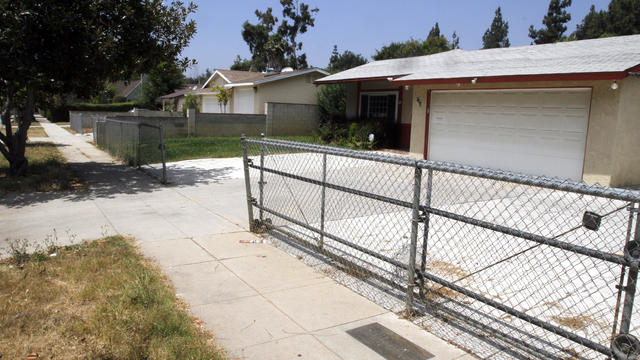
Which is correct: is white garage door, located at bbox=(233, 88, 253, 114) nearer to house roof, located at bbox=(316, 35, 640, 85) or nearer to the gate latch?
house roof, located at bbox=(316, 35, 640, 85)

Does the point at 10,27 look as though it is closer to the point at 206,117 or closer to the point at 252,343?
the point at 252,343

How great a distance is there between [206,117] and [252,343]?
20798mm

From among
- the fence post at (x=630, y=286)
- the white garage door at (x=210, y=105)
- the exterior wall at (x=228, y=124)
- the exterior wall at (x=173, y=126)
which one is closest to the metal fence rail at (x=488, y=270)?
the fence post at (x=630, y=286)

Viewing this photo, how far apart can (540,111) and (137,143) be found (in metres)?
11.1

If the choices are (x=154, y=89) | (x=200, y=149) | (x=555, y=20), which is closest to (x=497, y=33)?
(x=555, y=20)

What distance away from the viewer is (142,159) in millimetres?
12992

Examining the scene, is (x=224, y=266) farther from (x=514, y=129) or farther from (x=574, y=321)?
(x=514, y=129)

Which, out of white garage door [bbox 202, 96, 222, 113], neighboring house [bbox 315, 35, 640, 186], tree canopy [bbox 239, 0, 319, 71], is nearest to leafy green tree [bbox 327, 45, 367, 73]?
tree canopy [bbox 239, 0, 319, 71]

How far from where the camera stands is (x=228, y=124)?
78.6 ft

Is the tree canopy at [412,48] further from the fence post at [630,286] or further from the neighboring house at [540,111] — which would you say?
the fence post at [630,286]

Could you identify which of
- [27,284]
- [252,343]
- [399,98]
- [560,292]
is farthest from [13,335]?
[399,98]

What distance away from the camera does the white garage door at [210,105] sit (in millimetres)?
34594

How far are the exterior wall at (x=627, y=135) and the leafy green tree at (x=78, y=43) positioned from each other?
10.7 metres

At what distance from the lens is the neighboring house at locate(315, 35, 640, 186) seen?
416 inches
